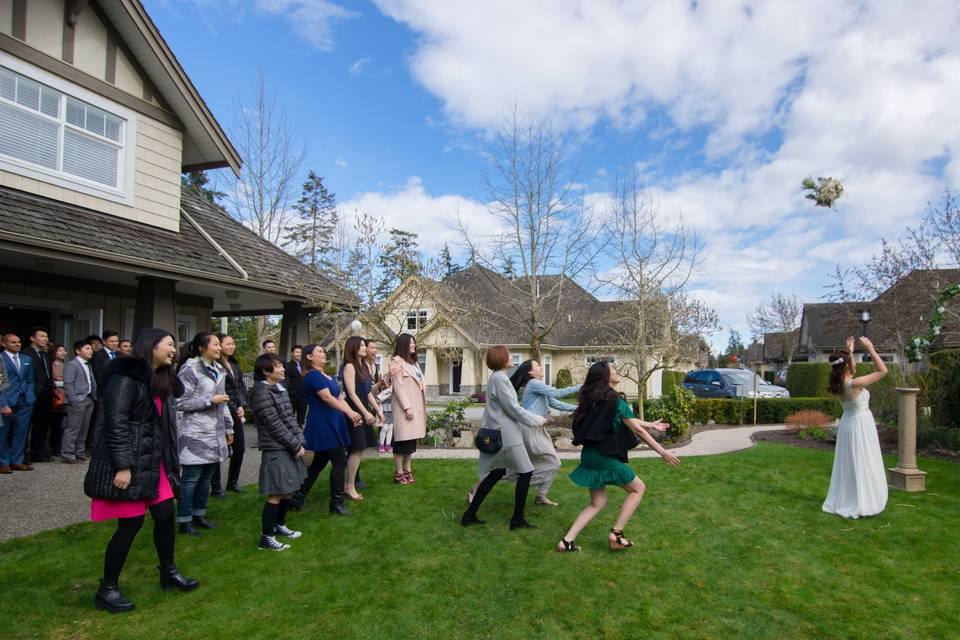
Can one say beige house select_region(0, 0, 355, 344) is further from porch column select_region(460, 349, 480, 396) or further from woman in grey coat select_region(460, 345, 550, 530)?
porch column select_region(460, 349, 480, 396)

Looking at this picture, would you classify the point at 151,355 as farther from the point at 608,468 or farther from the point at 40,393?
the point at 40,393

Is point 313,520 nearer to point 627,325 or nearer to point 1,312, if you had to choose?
point 1,312

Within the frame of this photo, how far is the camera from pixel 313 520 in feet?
19.9

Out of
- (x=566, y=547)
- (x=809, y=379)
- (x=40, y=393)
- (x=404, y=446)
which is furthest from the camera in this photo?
(x=809, y=379)

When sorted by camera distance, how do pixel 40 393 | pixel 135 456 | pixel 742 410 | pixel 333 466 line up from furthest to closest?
pixel 742 410 → pixel 40 393 → pixel 333 466 → pixel 135 456

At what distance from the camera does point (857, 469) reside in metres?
6.45

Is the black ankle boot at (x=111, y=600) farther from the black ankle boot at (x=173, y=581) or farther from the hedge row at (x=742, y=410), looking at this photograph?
the hedge row at (x=742, y=410)

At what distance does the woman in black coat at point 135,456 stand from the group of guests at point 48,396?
5.13 m

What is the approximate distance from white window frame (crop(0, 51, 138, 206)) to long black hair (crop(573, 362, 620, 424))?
29.0 feet

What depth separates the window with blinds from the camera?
8531 mm

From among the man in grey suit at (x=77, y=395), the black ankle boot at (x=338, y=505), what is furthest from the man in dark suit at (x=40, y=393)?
the black ankle boot at (x=338, y=505)

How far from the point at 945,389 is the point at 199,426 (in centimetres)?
1350

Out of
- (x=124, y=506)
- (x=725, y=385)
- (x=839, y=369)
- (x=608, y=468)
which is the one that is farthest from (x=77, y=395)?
(x=725, y=385)

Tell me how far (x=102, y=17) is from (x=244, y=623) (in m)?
10.4
